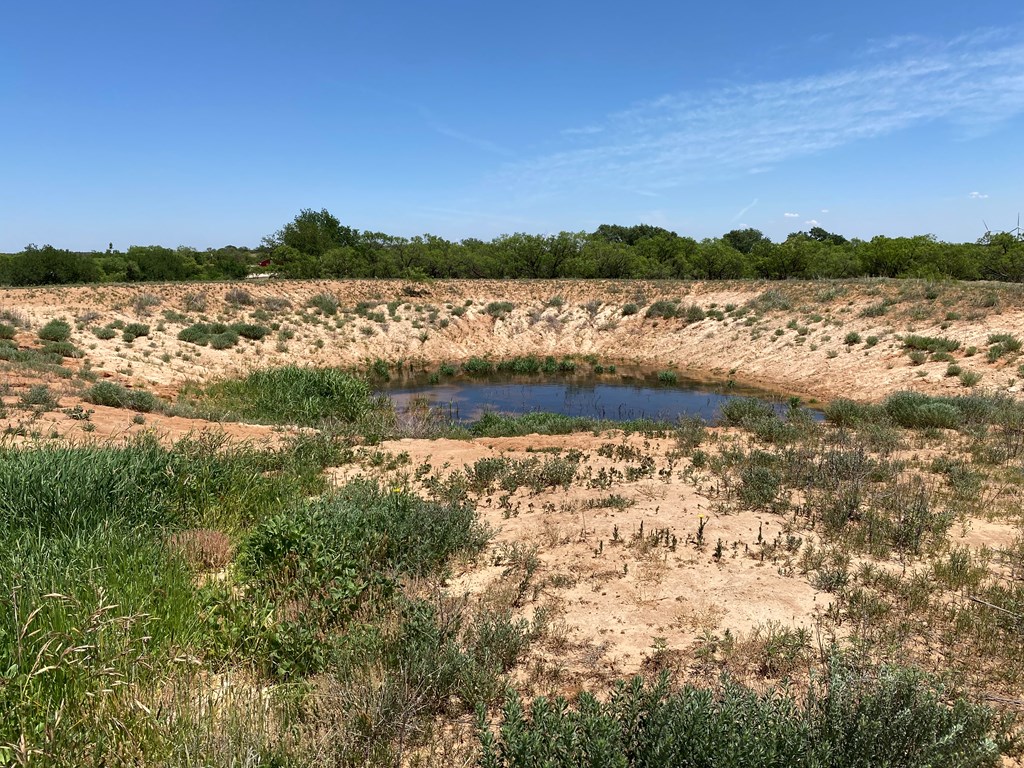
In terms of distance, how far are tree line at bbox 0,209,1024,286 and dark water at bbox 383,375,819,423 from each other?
69.6ft

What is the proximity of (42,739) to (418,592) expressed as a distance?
2.79 meters

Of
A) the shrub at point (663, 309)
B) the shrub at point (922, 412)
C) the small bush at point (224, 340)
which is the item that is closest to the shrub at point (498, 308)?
the shrub at point (663, 309)

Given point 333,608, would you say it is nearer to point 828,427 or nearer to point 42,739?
point 42,739

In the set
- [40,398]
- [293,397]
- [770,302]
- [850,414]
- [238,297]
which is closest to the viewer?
[40,398]

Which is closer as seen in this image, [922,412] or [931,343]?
[922,412]

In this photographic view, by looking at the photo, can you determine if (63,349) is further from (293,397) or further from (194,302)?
(194,302)

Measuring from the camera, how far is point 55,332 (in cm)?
2133

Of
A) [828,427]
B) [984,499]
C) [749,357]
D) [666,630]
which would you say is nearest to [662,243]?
[749,357]

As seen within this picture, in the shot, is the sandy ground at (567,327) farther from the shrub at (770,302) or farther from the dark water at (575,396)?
the dark water at (575,396)

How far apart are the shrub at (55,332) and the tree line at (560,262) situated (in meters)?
21.7

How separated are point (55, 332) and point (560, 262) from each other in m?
38.9

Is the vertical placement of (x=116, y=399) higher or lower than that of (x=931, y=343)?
lower

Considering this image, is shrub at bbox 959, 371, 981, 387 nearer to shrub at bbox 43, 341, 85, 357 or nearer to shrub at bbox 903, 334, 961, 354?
shrub at bbox 903, 334, 961, 354

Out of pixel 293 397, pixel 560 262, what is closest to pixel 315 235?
pixel 560 262
